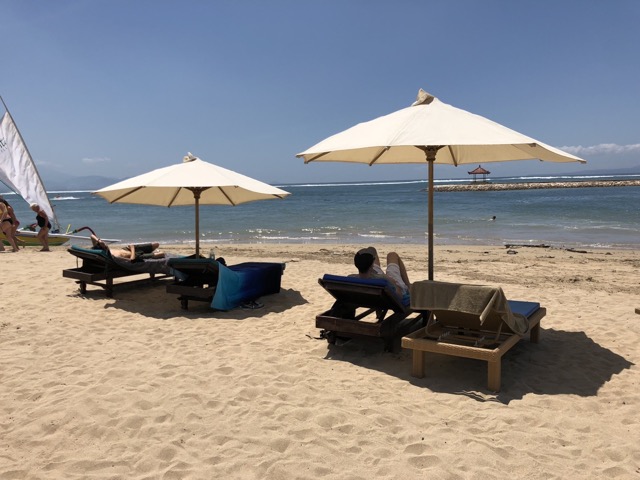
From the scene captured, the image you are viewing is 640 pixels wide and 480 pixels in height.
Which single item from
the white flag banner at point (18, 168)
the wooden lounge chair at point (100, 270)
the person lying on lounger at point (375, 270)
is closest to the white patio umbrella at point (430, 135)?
the person lying on lounger at point (375, 270)

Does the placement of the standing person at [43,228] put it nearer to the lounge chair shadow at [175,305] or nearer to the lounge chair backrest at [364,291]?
the lounge chair shadow at [175,305]

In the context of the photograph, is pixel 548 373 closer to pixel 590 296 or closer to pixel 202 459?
pixel 202 459

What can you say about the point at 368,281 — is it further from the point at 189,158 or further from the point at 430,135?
the point at 189,158

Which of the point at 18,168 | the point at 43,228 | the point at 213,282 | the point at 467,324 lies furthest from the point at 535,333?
the point at 18,168

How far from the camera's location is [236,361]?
176 inches

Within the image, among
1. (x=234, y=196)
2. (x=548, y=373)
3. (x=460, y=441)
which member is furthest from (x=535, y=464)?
(x=234, y=196)

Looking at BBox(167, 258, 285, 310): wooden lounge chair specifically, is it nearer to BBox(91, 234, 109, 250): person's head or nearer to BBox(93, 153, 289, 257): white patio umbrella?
BBox(93, 153, 289, 257): white patio umbrella

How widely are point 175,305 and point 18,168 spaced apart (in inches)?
419

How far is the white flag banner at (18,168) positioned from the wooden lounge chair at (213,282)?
9896 mm

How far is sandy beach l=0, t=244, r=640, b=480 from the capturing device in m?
2.81

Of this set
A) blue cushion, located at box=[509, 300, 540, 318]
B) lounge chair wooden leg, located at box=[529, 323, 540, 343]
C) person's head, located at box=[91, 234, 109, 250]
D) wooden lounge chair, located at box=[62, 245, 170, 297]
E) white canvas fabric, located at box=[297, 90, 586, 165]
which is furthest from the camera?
person's head, located at box=[91, 234, 109, 250]

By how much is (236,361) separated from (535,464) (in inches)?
103

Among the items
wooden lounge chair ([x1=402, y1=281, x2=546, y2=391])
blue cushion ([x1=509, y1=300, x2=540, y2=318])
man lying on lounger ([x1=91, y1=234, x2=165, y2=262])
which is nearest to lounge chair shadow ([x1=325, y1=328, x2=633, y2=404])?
wooden lounge chair ([x1=402, y1=281, x2=546, y2=391])

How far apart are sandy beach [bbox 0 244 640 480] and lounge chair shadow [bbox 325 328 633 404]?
0.8 inches
